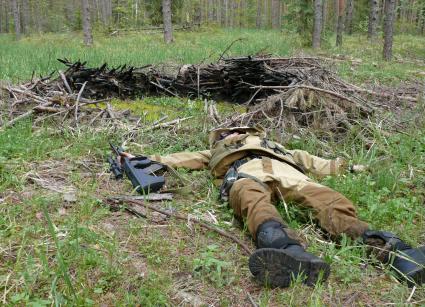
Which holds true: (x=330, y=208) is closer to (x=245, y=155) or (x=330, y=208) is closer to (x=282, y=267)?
(x=282, y=267)

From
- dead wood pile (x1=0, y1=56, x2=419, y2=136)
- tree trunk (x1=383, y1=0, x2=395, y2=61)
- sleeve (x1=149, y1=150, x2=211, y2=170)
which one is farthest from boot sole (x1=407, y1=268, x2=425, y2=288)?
tree trunk (x1=383, y1=0, x2=395, y2=61)

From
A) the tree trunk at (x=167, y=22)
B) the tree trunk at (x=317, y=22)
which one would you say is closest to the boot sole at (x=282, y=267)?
the tree trunk at (x=317, y=22)

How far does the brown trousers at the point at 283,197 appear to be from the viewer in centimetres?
279

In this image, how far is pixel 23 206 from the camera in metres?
3.04

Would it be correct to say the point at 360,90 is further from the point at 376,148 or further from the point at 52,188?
the point at 52,188

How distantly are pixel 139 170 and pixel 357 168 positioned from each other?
6.85 feet

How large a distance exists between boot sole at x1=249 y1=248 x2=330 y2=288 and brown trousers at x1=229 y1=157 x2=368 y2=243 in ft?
1.54

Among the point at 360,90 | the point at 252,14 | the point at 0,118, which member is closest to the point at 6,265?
the point at 0,118

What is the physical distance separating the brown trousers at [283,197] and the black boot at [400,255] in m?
0.11

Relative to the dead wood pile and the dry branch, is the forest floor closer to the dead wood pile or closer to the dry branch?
the dry branch

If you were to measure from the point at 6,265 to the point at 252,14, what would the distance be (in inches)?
1935

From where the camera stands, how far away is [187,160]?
414 cm

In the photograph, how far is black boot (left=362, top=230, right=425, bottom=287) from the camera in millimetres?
2336

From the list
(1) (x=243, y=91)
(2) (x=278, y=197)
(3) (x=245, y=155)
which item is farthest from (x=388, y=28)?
(2) (x=278, y=197)
